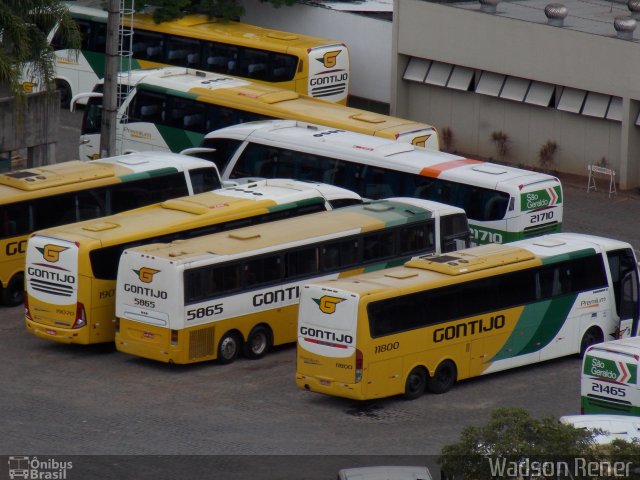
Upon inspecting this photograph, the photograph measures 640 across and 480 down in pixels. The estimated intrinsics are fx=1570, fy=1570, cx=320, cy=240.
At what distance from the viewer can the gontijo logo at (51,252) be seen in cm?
2930

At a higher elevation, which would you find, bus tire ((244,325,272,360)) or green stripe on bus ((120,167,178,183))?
green stripe on bus ((120,167,178,183))

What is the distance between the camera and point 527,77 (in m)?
43.9

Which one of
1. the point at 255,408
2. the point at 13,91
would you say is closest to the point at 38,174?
the point at 13,91

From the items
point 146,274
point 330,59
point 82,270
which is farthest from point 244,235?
point 330,59

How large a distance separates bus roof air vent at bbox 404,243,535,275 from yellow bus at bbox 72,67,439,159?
1130 centimetres

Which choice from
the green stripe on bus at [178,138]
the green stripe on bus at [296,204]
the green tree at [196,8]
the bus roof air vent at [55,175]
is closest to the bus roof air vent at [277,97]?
the green stripe on bus at [178,138]

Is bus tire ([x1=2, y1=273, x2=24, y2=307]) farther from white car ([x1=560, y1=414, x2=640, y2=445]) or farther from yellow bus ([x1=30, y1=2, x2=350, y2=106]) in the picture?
white car ([x1=560, y1=414, x2=640, y2=445])

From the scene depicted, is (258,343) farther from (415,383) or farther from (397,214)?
(397,214)

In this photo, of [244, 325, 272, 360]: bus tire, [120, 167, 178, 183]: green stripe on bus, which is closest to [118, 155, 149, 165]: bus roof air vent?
[120, 167, 178, 183]: green stripe on bus

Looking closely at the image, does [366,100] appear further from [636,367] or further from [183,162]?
[636,367]

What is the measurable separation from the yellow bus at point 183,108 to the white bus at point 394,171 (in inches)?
61.2

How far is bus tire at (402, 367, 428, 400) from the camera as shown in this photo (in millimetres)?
27297

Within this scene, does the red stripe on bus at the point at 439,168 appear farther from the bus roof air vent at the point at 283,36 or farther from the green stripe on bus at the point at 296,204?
the bus roof air vent at the point at 283,36

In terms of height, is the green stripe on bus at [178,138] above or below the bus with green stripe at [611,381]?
above
